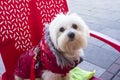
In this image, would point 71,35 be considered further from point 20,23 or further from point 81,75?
point 81,75

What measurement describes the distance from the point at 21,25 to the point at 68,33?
Result: 47 centimetres

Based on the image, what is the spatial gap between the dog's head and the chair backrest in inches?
12.6

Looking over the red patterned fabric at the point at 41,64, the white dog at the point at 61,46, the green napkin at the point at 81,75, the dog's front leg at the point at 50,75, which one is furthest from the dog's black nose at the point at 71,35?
the green napkin at the point at 81,75

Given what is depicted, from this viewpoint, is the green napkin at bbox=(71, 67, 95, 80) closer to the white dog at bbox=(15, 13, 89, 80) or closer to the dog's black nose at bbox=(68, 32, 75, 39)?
the white dog at bbox=(15, 13, 89, 80)

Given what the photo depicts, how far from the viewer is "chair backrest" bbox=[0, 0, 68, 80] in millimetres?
1731

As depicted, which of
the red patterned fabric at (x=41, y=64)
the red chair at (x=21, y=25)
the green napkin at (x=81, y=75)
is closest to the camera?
the red patterned fabric at (x=41, y=64)

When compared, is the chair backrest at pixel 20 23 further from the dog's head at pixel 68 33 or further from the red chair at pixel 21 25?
the dog's head at pixel 68 33

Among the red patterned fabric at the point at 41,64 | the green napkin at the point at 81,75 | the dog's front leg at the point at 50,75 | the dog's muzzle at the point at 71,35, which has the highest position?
the dog's muzzle at the point at 71,35

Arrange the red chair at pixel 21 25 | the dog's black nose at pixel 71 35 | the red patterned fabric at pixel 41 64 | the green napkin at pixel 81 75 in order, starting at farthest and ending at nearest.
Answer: the green napkin at pixel 81 75 → the red chair at pixel 21 25 → the red patterned fabric at pixel 41 64 → the dog's black nose at pixel 71 35

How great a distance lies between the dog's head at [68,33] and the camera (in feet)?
4.84

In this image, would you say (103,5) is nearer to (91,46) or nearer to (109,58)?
(91,46)

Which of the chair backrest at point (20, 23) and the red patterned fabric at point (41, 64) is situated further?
the chair backrest at point (20, 23)

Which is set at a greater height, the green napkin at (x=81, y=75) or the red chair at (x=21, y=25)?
the red chair at (x=21, y=25)

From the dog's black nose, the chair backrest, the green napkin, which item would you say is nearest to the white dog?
the dog's black nose
